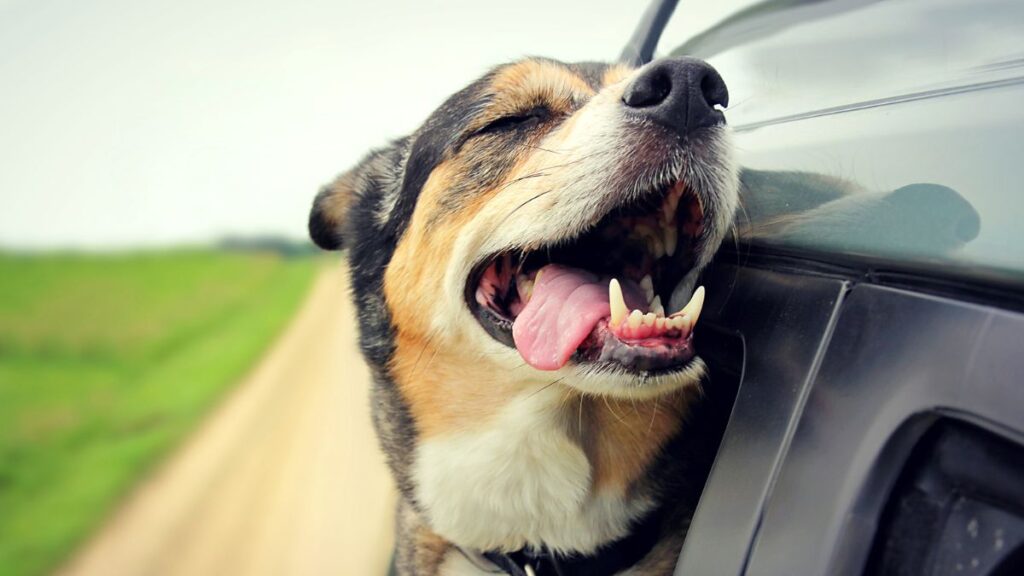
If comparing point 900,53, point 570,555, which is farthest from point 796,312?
point 570,555

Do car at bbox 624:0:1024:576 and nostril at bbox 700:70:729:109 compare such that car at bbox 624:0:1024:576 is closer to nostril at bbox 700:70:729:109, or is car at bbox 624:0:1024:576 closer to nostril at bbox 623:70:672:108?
nostril at bbox 700:70:729:109

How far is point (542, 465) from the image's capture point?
2.13 m

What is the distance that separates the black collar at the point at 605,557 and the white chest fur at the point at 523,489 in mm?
22

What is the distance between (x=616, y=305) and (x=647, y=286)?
25cm

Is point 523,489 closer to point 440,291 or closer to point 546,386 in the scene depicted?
point 546,386

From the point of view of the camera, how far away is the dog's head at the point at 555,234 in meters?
1.76

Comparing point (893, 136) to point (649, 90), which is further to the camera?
point (649, 90)

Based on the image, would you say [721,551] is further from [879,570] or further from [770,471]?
[879,570]

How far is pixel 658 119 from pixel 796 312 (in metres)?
0.68

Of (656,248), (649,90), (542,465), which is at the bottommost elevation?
(542,465)

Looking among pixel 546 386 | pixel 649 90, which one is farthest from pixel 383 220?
pixel 649 90

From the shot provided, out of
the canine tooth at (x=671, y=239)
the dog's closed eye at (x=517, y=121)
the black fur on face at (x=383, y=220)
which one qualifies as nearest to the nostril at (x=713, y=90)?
the canine tooth at (x=671, y=239)

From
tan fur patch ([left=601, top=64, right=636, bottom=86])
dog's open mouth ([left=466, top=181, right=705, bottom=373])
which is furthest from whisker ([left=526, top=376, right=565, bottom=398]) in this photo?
tan fur patch ([left=601, top=64, right=636, bottom=86])

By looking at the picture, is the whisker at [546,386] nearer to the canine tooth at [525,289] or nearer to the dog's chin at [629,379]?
the dog's chin at [629,379]
